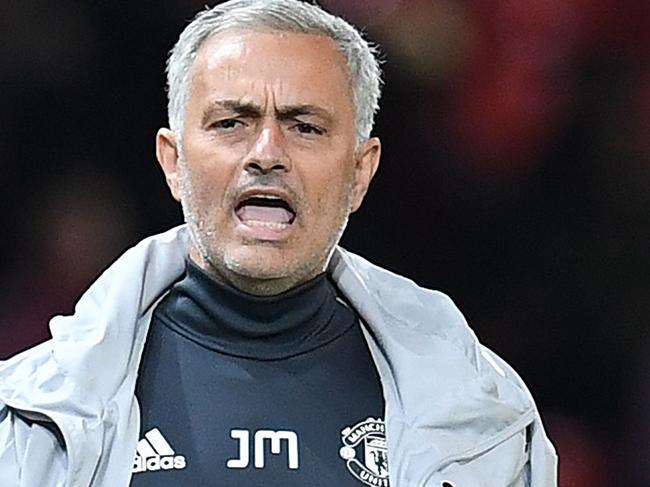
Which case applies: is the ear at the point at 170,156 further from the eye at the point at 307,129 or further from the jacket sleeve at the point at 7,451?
the jacket sleeve at the point at 7,451

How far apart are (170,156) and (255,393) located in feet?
0.61

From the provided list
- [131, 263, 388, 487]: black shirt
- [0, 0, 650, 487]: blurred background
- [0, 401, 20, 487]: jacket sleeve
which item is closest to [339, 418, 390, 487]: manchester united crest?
[131, 263, 388, 487]: black shirt

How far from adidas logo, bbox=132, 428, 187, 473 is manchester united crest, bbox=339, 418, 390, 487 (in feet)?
0.38

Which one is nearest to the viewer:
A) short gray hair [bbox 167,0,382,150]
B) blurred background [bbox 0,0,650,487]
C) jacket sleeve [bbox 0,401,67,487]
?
jacket sleeve [bbox 0,401,67,487]

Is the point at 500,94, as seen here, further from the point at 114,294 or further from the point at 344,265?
Result: the point at 114,294

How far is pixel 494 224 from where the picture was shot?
1533 mm

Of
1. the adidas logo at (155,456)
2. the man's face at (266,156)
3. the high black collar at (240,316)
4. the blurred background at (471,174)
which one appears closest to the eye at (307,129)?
the man's face at (266,156)

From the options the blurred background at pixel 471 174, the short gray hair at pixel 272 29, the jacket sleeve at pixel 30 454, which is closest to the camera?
the jacket sleeve at pixel 30 454

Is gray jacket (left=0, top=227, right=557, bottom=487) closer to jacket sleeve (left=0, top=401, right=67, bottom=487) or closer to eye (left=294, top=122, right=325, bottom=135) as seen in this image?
jacket sleeve (left=0, top=401, right=67, bottom=487)

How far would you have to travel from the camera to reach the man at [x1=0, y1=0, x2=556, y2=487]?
3.02 ft

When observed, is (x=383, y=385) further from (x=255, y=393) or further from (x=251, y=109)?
(x=251, y=109)

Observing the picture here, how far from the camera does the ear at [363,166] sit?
102cm

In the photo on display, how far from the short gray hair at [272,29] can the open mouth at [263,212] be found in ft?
0.26

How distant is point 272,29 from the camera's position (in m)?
0.97
